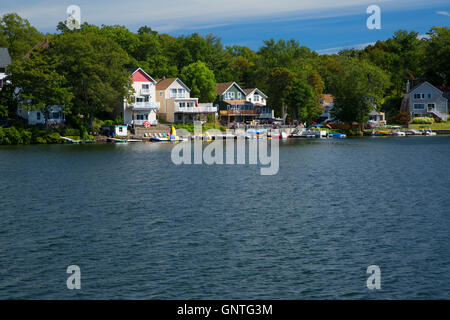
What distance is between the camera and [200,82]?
A: 392ft

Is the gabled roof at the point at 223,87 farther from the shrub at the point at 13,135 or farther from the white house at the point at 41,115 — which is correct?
the shrub at the point at 13,135

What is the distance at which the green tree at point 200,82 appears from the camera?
391 ft

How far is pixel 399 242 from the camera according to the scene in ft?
80.4

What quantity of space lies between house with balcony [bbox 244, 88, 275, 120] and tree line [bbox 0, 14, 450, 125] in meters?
2.55

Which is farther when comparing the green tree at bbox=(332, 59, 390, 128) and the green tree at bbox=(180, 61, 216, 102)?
the green tree at bbox=(180, 61, 216, 102)

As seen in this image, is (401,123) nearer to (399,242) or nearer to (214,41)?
(214,41)

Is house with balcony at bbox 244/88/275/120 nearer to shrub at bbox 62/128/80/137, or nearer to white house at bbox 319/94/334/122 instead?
white house at bbox 319/94/334/122

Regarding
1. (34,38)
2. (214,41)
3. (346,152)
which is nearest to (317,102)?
(214,41)

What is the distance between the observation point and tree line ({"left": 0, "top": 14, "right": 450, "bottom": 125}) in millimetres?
88375

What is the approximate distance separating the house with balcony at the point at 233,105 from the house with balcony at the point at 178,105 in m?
10.6

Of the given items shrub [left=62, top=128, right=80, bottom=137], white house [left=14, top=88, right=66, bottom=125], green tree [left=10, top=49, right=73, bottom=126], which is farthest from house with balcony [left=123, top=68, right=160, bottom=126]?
green tree [left=10, top=49, right=73, bottom=126]

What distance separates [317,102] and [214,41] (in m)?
33.3

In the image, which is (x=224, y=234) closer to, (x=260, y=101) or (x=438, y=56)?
(x=260, y=101)

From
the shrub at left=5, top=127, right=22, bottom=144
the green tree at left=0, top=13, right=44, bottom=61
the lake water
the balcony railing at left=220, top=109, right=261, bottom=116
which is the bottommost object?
the lake water
